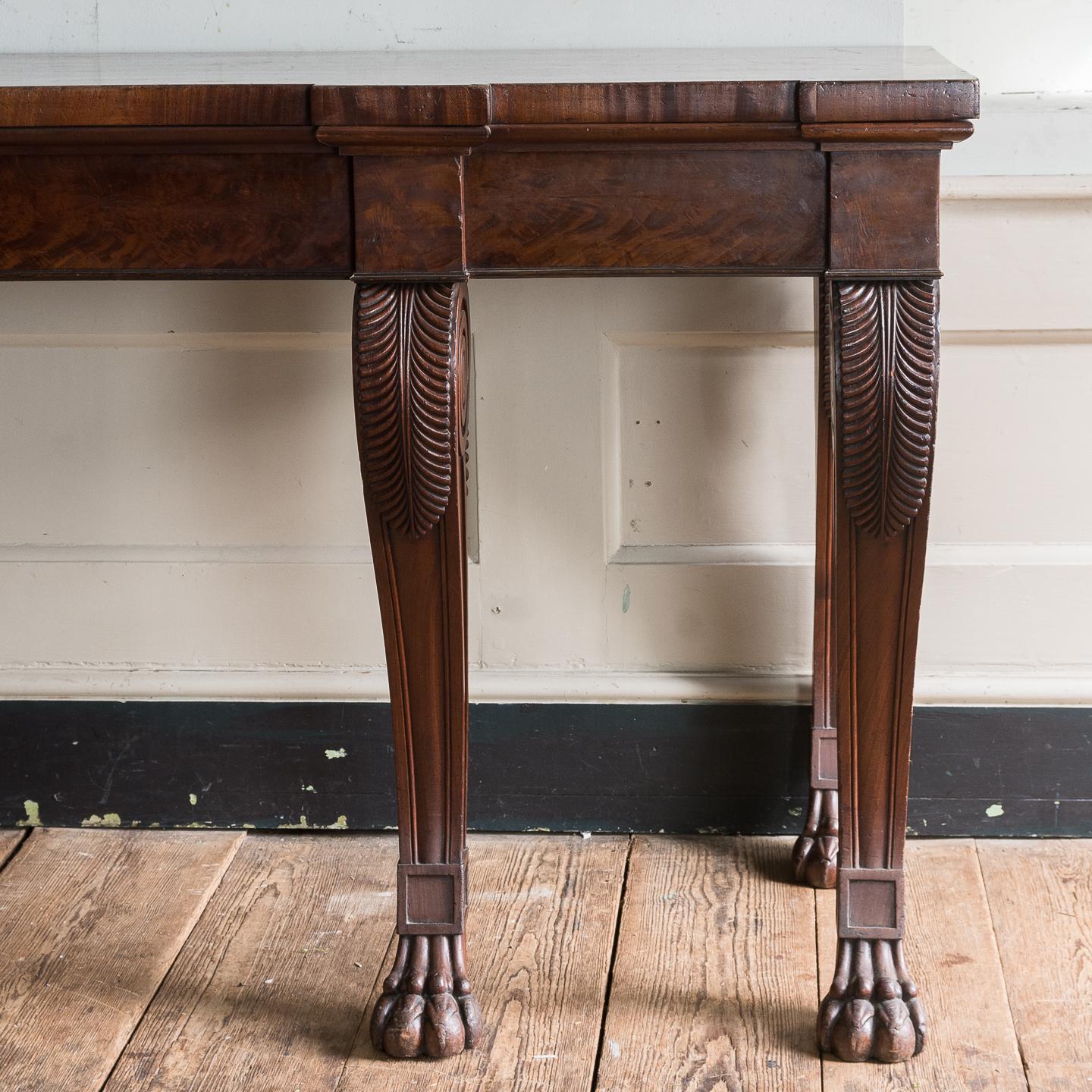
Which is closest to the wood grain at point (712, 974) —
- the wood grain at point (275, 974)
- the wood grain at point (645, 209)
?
the wood grain at point (275, 974)

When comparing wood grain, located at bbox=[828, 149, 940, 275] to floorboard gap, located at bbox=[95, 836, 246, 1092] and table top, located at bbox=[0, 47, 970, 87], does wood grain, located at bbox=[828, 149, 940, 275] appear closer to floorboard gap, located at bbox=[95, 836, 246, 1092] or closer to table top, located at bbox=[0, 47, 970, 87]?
table top, located at bbox=[0, 47, 970, 87]

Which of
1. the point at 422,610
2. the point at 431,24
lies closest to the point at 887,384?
the point at 422,610

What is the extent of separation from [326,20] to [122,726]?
83cm

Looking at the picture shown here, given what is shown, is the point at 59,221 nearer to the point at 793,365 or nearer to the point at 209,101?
the point at 209,101

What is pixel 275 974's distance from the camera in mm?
1205

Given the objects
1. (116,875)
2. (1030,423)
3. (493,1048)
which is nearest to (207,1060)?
(493,1048)

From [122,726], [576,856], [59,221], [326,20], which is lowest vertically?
[576,856]

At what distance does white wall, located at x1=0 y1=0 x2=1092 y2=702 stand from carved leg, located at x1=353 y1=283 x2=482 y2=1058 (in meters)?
0.43

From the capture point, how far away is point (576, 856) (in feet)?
4.72

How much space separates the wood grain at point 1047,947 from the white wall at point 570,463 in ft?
0.60

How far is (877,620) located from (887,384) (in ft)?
0.63

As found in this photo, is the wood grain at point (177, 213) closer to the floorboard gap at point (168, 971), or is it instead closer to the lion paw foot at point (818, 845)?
the floorboard gap at point (168, 971)

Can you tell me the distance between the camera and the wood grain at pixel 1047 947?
1.06m

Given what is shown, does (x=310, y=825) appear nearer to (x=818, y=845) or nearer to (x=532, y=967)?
(x=532, y=967)
